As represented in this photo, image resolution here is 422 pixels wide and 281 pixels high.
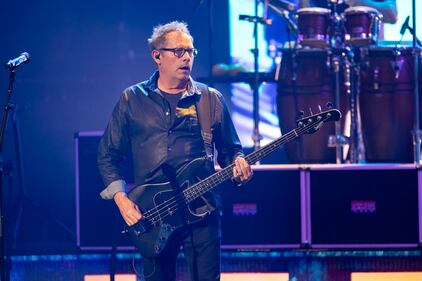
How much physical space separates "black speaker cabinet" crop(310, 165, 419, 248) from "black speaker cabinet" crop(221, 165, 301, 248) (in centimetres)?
16

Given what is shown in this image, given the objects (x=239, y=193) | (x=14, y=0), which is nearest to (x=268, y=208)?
(x=239, y=193)

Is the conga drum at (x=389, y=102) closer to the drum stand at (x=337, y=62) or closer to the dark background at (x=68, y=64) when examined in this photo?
the drum stand at (x=337, y=62)

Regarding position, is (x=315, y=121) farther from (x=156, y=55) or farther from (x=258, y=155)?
(x=156, y=55)

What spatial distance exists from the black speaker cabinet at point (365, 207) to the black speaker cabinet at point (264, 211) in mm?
160

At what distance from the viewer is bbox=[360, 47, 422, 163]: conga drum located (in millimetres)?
6855

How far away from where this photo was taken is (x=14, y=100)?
8.16 m

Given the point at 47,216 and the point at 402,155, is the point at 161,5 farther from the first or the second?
the point at 402,155

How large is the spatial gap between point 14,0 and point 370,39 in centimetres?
382

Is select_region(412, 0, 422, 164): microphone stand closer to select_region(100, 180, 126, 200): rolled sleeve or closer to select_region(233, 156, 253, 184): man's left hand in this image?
select_region(233, 156, 253, 184): man's left hand

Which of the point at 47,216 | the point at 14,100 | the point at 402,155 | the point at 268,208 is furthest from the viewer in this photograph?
the point at 14,100

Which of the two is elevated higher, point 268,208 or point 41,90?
point 41,90

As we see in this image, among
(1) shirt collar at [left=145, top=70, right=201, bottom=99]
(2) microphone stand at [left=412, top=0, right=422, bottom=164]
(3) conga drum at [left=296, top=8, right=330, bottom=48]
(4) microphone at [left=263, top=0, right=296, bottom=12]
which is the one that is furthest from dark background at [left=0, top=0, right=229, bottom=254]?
(1) shirt collar at [left=145, top=70, right=201, bottom=99]

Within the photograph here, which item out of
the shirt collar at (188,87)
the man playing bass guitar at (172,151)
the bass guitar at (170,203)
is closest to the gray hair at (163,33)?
the man playing bass guitar at (172,151)

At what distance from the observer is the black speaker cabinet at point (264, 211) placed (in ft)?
20.6
